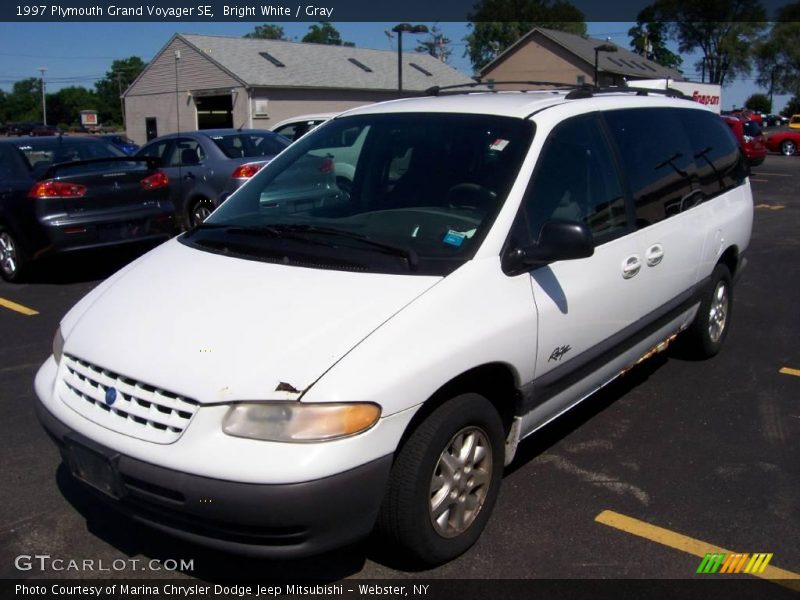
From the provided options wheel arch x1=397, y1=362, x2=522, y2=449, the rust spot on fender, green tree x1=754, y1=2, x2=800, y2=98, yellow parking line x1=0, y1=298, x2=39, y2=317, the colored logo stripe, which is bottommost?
the colored logo stripe

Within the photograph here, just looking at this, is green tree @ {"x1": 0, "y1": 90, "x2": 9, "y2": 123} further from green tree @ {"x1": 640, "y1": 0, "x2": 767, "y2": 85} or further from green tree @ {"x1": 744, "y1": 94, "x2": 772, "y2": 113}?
green tree @ {"x1": 744, "y1": 94, "x2": 772, "y2": 113}

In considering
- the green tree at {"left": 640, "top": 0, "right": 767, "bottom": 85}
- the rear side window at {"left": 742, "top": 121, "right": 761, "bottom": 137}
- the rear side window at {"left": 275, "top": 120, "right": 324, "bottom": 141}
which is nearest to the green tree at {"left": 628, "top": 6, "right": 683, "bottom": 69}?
the green tree at {"left": 640, "top": 0, "right": 767, "bottom": 85}

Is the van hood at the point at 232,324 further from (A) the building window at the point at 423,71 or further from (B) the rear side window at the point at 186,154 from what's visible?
(A) the building window at the point at 423,71

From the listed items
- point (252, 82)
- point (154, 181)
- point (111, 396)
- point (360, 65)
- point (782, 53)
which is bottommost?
point (111, 396)

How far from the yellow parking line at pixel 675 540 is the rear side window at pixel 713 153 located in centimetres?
255

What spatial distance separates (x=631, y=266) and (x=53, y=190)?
21.2 feet

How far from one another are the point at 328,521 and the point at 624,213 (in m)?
2.43

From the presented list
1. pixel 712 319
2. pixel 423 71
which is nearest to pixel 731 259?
pixel 712 319

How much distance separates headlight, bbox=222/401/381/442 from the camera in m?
2.75

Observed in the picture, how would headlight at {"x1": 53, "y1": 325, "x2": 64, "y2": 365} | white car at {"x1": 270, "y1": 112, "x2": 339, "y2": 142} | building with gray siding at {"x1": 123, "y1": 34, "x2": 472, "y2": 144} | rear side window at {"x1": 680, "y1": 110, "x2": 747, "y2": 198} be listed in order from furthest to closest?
building with gray siding at {"x1": 123, "y1": 34, "x2": 472, "y2": 144}
white car at {"x1": 270, "y1": 112, "x2": 339, "y2": 142}
rear side window at {"x1": 680, "y1": 110, "x2": 747, "y2": 198}
headlight at {"x1": 53, "y1": 325, "x2": 64, "y2": 365}

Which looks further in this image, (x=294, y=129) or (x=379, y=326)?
(x=294, y=129)

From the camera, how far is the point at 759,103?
3248 inches

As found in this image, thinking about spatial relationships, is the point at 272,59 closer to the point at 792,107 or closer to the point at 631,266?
the point at 631,266

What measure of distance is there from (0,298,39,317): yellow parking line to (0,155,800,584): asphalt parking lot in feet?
4.86
